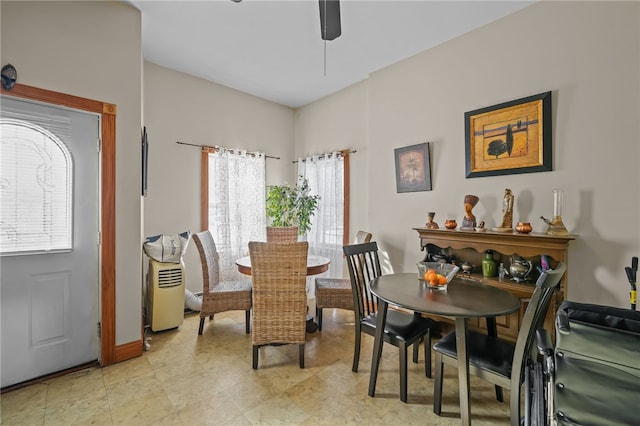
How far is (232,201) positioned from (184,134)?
3.50ft

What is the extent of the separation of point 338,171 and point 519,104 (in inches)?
91.3

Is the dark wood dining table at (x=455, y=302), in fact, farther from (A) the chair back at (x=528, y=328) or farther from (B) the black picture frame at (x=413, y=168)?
(B) the black picture frame at (x=413, y=168)

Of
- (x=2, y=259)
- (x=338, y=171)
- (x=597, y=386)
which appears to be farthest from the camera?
(x=338, y=171)

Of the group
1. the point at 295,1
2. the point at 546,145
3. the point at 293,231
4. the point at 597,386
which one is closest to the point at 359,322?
the point at 597,386

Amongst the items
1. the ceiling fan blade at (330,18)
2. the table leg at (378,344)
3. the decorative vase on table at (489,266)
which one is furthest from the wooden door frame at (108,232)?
the decorative vase on table at (489,266)

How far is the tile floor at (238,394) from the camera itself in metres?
1.75

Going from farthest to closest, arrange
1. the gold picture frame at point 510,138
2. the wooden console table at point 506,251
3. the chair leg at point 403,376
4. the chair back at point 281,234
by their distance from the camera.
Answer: the chair back at point 281,234, the gold picture frame at point 510,138, the wooden console table at point 506,251, the chair leg at point 403,376

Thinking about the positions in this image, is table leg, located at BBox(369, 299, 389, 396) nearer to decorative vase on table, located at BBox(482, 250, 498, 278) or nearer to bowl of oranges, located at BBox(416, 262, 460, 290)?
bowl of oranges, located at BBox(416, 262, 460, 290)

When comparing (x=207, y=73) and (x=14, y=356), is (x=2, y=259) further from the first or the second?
(x=207, y=73)

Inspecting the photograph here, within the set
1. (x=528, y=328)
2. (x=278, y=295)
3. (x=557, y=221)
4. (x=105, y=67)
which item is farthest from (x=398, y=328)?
(x=105, y=67)

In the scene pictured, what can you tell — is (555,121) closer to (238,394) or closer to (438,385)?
(438,385)

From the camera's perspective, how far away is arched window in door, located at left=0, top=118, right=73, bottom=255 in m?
1.97

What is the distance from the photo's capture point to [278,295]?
2.29 metres

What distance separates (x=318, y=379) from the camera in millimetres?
2156
